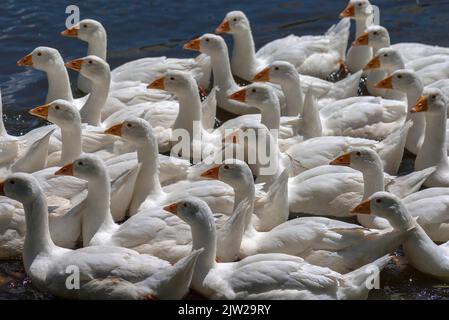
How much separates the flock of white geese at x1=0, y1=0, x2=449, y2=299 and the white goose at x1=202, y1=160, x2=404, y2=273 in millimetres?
11

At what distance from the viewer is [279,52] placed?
1254 cm

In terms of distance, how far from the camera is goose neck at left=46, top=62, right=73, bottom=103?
1154cm

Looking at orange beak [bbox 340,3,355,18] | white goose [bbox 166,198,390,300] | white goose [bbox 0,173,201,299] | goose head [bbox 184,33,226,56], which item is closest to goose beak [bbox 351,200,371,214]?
white goose [bbox 166,198,390,300]

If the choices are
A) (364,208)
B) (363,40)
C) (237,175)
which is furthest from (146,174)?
(363,40)

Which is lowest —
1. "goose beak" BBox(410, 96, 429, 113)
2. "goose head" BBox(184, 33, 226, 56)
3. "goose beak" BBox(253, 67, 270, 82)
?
"goose beak" BBox(253, 67, 270, 82)

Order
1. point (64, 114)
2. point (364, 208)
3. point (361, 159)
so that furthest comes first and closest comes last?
point (64, 114) → point (361, 159) → point (364, 208)

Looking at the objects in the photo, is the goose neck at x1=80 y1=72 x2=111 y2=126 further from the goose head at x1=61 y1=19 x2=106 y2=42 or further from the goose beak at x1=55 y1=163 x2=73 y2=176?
the goose beak at x1=55 y1=163 x2=73 y2=176

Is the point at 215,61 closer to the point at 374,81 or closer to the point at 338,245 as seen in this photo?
the point at 374,81

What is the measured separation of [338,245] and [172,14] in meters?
7.10

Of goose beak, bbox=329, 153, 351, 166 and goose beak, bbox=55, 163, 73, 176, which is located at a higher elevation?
goose beak, bbox=55, 163, 73, 176

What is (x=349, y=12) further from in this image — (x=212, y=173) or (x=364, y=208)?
(x=364, y=208)

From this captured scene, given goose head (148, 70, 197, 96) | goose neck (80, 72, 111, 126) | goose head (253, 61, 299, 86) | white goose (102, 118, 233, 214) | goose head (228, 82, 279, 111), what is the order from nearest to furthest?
white goose (102, 118, 233, 214) < goose head (228, 82, 279, 111) < goose head (148, 70, 197, 96) < goose neck (80, 72, 111, 126) < goose head (253, 61, 299, 86)

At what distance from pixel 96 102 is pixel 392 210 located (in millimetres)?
3821
